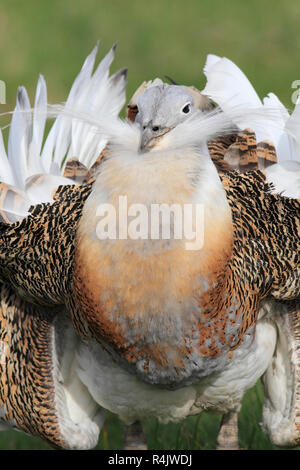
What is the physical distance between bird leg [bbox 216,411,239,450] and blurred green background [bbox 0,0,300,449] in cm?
269

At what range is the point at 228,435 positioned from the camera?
301 cm

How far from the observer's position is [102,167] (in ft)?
7.34

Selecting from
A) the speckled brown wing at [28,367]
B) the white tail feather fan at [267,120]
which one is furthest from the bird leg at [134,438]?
the white tail feather fan at [267,120]

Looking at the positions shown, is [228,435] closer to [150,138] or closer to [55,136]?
[55,136]

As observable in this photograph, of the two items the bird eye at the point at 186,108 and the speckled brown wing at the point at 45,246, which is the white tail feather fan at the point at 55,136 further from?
the bird eye at the point at 186,108

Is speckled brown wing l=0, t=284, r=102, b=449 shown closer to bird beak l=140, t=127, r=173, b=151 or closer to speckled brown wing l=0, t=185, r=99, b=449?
speckled brown wing l=0, t=185, r=99, b=449

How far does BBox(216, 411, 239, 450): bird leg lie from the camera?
2.99 meters

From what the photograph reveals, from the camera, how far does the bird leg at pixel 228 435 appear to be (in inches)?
118

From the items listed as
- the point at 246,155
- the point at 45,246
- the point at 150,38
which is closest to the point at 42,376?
the point at 45,246

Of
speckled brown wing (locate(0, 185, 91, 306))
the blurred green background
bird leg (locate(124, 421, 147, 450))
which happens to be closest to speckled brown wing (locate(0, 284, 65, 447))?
speckled brown wing (locate(0, 185, 91, 306))

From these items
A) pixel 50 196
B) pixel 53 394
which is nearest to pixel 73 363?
pixel 53 394

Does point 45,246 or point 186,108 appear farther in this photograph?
point 45,246

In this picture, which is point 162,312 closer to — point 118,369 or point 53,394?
point 118,369

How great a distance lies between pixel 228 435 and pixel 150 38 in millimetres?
3330
